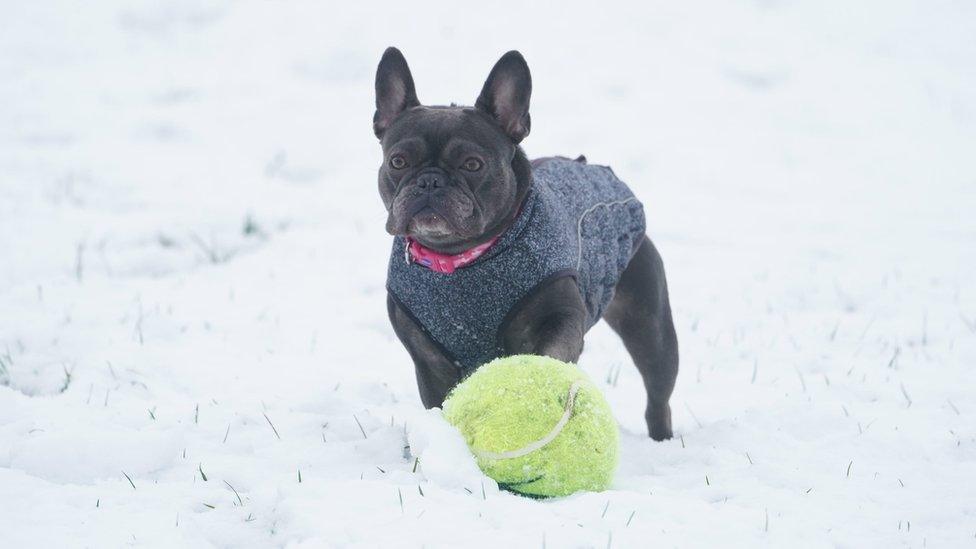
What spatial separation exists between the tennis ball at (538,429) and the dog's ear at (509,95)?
3.83 feet

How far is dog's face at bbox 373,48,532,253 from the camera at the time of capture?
3.10 m

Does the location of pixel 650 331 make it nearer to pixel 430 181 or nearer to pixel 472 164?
pixel 472 164

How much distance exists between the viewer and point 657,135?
10.3m

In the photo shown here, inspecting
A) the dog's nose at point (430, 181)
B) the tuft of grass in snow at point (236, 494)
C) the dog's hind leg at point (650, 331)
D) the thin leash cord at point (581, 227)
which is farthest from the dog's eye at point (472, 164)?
the tuft of grass in snow at point (236, 494)

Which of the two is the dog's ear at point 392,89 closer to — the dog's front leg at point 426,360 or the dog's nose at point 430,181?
the dog's nose at point 430,181

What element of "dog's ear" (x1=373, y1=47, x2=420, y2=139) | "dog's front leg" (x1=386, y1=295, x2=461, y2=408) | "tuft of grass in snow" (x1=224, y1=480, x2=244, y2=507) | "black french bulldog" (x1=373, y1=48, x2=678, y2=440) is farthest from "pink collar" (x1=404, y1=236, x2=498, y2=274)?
"tuft of grass in snow" (x1=224, y1=480, x2=244, y2=507)

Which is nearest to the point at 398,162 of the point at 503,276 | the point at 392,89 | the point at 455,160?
the point at 455,160

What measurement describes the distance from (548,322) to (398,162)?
80 cm

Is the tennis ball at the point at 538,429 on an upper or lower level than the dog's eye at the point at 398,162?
lower

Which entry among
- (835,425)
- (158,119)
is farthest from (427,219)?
(158,119)

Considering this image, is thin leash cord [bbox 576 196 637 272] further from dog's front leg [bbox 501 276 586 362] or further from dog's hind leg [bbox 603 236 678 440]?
dog's hind leg [bbox 603 236 678 440]

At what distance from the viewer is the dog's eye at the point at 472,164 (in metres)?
3.25

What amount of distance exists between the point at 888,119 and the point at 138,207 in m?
8.24

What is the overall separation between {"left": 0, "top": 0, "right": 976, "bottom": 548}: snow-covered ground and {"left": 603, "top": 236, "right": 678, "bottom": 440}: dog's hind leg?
177 mm
